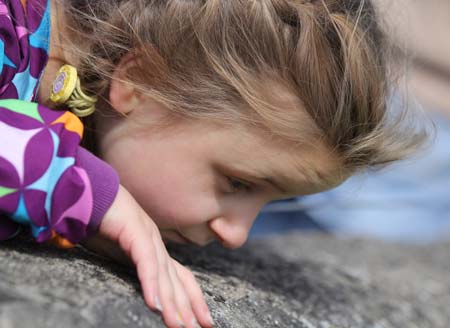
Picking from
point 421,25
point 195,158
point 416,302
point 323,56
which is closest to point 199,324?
point 195,158

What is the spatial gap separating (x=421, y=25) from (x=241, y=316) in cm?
271

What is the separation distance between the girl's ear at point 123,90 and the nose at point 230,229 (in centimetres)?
23

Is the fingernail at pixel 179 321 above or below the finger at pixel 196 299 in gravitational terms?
above

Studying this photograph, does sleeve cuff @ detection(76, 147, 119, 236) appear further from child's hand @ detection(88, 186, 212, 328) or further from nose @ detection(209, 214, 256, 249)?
nose @ detection(209, 214, 256, 249)

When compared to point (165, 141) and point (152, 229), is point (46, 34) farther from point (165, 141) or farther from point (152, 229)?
point (152, 229)

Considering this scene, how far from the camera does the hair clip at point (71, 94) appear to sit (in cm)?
107

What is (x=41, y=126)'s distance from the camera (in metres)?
0.89

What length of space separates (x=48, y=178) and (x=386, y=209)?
71.2 inches

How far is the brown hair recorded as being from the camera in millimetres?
1057

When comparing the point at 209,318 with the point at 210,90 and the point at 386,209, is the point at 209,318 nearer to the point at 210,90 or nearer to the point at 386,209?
the point at 210,90

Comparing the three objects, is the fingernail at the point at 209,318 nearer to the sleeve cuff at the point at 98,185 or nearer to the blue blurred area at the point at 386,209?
the sleeve cuff at the point at 98,185

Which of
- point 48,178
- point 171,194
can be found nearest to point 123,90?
point 171,194

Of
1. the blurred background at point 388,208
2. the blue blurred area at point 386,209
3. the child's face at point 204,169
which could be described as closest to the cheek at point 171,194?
the child's face at point 204,169

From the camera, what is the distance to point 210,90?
1.08 metres
